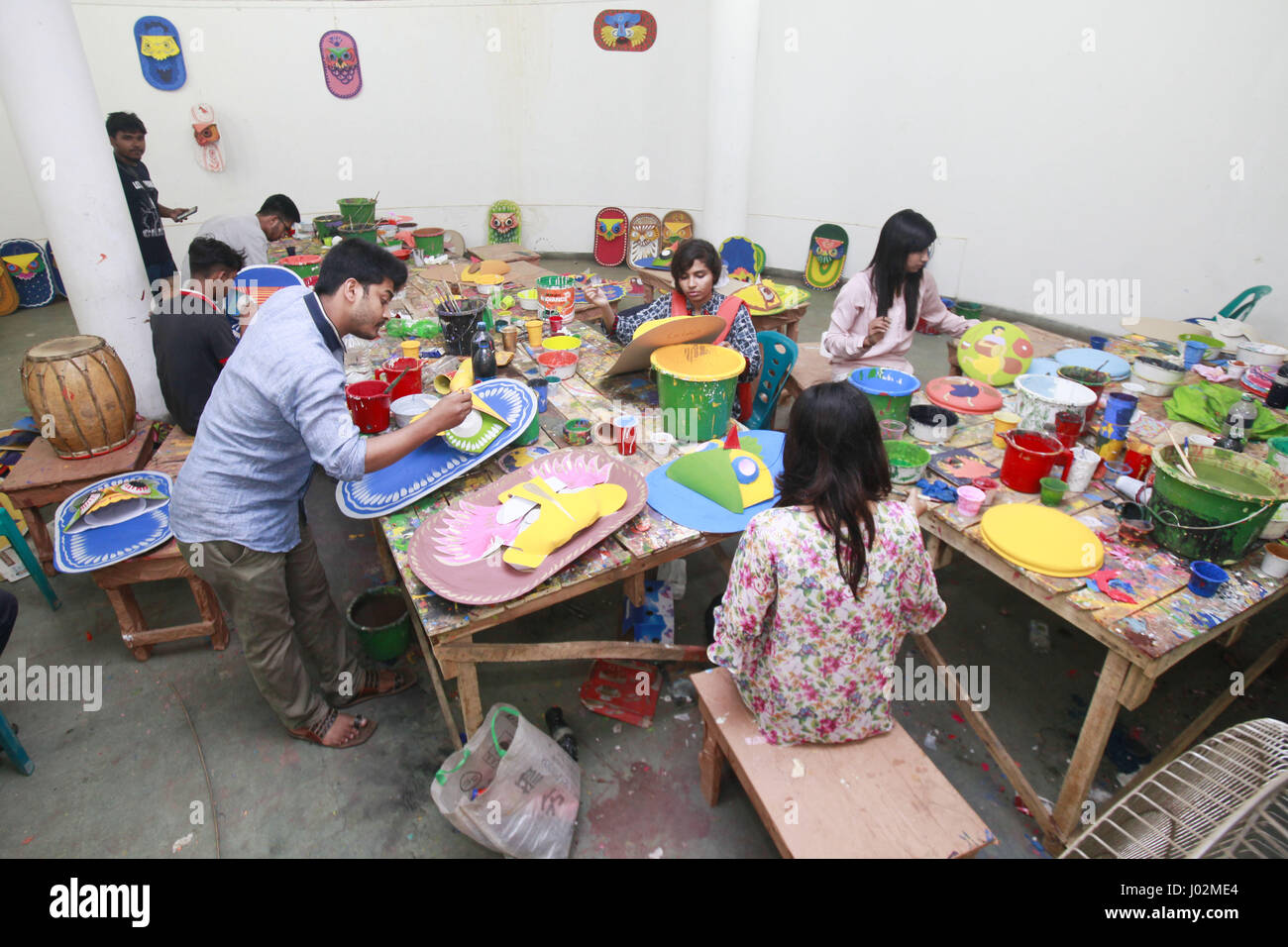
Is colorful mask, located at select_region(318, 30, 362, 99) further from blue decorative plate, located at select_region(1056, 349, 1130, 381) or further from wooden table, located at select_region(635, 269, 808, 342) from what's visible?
blue decorative plate, located at select_region(1056, 349, 1130, 381)

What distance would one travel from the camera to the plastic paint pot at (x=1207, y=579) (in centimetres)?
218

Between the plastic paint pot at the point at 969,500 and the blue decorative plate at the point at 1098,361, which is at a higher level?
the blue decorative plate at the point at 1098,361

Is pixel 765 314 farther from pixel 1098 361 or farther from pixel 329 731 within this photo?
pixel 329 731

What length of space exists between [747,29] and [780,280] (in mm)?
2926

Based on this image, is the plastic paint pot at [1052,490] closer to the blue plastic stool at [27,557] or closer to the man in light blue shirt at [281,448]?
the man in light blue shirt at [281,448]

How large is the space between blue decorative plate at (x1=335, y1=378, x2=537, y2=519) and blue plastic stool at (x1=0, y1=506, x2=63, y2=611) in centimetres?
207

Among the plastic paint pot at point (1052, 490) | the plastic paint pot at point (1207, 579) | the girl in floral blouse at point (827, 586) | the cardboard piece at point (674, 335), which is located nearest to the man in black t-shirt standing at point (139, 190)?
the cardboard piece at point (674, 335)

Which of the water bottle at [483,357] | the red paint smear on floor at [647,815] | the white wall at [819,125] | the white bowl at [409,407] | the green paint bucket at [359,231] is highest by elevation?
the white wall at [819,125]

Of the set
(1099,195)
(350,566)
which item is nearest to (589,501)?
(350,566)

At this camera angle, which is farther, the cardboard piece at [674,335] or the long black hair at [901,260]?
the long black hair at [901,260]

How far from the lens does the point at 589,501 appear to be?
2.38 m

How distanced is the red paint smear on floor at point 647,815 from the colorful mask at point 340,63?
9.03m

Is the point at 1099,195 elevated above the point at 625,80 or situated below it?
below
